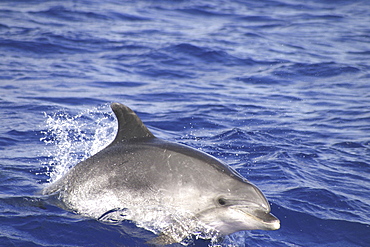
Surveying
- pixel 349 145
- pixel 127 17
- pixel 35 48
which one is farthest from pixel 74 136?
pixel 127 17

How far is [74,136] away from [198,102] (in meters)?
4.00

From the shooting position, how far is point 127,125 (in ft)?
21.2

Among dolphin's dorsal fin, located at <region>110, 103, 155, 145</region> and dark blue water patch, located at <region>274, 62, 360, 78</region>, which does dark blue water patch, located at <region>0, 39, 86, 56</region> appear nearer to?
dark blue water patch, located at <region>274, 62, 360, 78</region>

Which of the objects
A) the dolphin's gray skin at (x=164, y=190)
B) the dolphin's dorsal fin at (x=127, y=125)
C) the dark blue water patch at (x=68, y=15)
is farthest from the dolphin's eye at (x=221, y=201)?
the dark blue water patch at (x=68, y=15)

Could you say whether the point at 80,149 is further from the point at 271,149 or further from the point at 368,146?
the point at 368,146

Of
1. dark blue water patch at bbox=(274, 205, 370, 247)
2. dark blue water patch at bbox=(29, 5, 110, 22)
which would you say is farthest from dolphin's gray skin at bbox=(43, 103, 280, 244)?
dark blue water patch at bbox=(29, 5, 110, 22)

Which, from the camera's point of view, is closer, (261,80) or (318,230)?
(318,230)

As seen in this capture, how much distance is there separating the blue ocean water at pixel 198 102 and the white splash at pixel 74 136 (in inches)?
1.7

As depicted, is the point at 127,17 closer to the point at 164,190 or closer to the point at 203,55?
the point at 203,55

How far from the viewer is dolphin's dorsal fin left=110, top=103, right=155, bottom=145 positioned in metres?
6.44

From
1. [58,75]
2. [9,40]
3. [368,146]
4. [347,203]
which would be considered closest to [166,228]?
[347,203]

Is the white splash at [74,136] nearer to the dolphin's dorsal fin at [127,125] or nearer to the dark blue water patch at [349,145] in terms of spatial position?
the dolphin's dorsal fin at [127,125]

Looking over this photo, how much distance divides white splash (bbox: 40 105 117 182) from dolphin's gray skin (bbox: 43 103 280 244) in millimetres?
2140

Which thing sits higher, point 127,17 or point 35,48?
point 127,17
